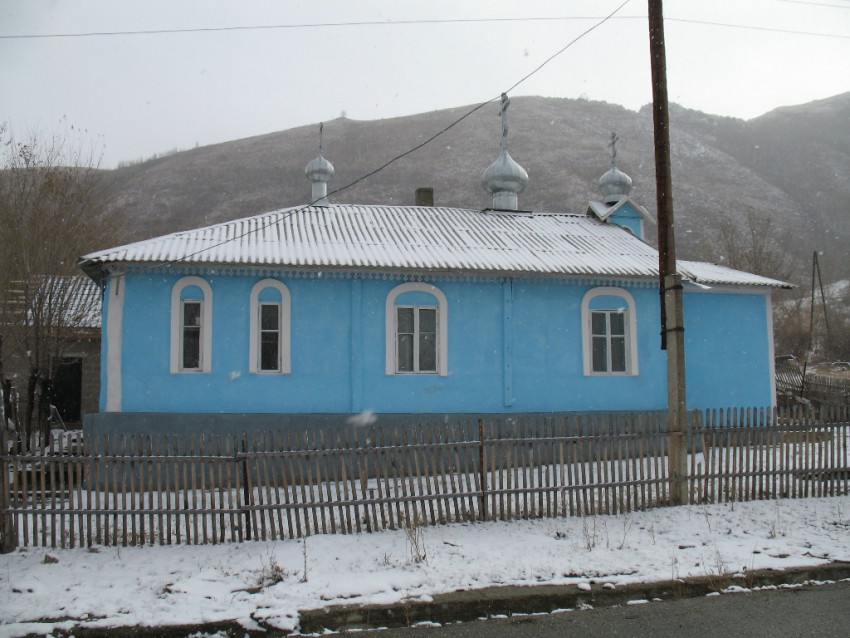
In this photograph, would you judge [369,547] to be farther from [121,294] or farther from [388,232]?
[388,232]

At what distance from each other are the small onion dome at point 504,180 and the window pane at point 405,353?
621cm

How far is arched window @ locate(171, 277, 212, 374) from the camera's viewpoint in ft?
39.9

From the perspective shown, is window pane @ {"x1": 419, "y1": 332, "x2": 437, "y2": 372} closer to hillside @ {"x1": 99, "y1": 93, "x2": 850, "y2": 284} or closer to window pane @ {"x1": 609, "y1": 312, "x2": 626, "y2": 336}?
window pane @ {"x1": 609, "y1": 312, "x2": 626, "y2": 336}

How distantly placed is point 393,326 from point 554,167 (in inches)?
2676

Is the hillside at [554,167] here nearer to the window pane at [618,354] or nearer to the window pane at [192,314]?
the window pane at [618,354]

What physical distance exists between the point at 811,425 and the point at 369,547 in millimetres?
6846

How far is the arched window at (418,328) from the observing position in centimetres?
1295

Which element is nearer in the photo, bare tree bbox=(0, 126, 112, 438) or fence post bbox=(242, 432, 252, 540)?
fence post bbox=(242, 432, 252, 540)

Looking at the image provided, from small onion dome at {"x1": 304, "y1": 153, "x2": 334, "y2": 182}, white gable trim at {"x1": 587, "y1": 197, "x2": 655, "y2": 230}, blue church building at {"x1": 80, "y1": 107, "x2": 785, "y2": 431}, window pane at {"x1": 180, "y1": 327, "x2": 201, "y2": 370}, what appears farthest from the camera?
small onion dome at {"x1": 304, "y1": 153, "x2": 334, "y2": 182}

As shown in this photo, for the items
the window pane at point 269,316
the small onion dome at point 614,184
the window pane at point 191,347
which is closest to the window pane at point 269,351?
the window pane at point 269,316

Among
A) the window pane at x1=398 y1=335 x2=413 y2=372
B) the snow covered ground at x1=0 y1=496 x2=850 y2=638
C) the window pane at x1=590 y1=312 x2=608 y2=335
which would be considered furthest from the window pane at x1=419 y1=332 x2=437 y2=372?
the snow covered ground at x1=0 y1=496 x2=850 y2=638

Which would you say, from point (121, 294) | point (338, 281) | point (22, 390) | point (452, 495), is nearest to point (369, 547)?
point (452, 495)

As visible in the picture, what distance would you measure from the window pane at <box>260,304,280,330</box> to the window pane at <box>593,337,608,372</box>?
6299mm

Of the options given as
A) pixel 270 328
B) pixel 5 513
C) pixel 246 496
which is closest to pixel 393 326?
pixel 270 328
